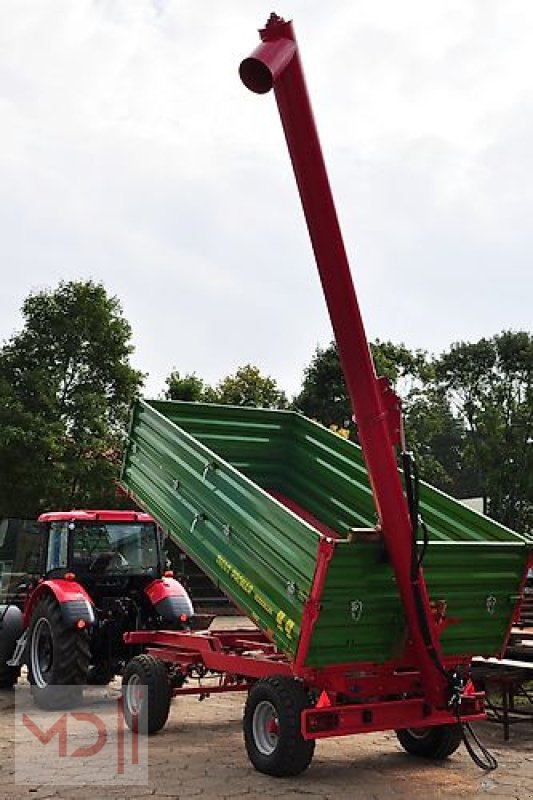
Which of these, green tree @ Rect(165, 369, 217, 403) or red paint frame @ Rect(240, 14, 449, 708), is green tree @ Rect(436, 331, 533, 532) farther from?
red paint frame @ Rect(240, 14, 449, 708)

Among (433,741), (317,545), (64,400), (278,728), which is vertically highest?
(64,400)

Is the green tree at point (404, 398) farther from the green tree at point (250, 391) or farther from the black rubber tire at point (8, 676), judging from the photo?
the black rubber tire at point (8, 676)

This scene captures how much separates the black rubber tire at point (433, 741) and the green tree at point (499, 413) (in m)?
22.6

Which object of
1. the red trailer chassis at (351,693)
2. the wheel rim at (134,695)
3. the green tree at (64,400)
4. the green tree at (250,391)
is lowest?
the red trailer chassis at (351,693)

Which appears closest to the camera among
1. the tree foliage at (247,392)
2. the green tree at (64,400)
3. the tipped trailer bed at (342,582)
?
the tipped trailer bed at (342,582)

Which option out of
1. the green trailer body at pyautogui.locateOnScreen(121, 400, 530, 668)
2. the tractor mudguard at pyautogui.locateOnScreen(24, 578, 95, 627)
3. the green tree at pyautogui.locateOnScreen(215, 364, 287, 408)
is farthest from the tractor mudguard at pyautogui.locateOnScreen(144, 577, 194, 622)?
the green tree at pyautogui.locateOnScreen(215, 364, 287, 408)

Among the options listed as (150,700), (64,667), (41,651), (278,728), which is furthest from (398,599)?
(41,651)

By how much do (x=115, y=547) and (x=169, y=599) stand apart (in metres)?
0.97

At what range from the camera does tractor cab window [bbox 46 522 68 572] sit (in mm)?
9852

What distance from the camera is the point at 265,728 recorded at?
6336 mm

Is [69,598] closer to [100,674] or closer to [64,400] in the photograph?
[100,674]

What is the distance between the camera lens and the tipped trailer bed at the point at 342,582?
5.77m

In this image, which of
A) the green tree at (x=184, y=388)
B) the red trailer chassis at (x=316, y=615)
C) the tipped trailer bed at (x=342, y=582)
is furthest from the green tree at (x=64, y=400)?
the red trailer chassis at (x=316, y=615)

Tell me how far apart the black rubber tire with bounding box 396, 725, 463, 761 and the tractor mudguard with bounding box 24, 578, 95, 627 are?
338 cm
